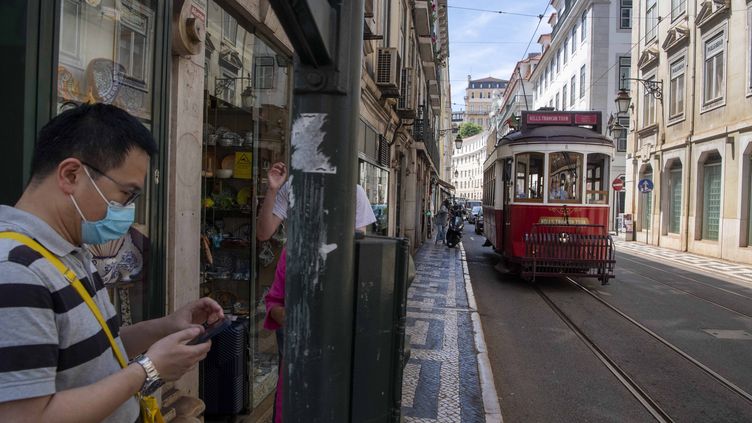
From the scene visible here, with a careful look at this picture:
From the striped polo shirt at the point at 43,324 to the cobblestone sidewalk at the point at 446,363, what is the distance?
244 centimetres

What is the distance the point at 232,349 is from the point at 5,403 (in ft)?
9.87

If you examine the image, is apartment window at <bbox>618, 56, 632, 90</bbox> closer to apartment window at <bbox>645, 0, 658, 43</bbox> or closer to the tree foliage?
apartment window at <bbox>645, 0, 658, 43</bbox>

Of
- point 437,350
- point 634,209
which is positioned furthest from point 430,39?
point 437,350

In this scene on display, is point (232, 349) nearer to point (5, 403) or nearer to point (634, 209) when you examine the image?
point (5, 403)

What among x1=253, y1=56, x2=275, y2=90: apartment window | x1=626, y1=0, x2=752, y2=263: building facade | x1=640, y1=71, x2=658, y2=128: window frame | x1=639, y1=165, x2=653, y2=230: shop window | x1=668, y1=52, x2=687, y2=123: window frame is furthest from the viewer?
x1=639, y1=165, x2=653, y2=230: shop window

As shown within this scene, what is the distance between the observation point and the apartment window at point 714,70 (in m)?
18.2

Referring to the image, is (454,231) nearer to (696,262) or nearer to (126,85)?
(696,262)

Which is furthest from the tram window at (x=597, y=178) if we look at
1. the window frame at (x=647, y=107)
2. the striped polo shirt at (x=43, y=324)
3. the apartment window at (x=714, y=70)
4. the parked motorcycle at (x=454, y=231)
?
the window frame at (x=647, y=107)

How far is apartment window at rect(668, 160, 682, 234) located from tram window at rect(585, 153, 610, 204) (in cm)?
1359

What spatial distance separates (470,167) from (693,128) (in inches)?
3641

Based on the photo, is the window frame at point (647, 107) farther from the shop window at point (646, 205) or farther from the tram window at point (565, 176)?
the tram window at point (565, 176)

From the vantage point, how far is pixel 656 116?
24.0m

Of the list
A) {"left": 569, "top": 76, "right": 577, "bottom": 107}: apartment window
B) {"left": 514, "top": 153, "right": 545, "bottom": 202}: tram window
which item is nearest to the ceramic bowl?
{"left": 514, "top": 153, "right": 545, "bottom": 202}: tram window

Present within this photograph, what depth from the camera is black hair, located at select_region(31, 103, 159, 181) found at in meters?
1.44
